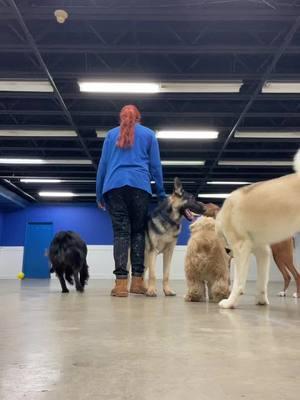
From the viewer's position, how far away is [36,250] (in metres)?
17.8

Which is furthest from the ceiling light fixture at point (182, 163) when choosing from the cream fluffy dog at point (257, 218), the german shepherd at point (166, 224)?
the cream fluffy dog at point (257, 218)

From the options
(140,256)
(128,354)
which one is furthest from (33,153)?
(128,354)

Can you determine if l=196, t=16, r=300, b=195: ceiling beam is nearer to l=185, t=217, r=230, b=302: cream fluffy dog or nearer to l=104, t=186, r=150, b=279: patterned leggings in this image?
l=104, t=186, r=150, b=279: patterned leggings

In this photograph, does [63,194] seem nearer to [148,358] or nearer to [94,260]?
[94,260]

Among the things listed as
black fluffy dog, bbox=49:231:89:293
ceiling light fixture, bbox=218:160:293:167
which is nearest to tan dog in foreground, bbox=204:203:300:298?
black fluffy dog, bbox=49:231:89:293

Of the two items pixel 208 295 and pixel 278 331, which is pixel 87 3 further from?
pixel 278 331

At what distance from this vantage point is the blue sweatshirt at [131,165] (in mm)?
3699

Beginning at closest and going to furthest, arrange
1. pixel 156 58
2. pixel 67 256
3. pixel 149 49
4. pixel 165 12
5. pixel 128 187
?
1. pixel 128 187
2. pixel 67 256
3. pixel 165 12
4. pixel 149 49
5. pixel 156 58

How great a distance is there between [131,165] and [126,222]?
0.52m

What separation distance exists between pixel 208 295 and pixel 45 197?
16.3 metres

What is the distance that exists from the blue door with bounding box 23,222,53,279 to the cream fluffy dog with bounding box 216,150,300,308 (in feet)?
48.9

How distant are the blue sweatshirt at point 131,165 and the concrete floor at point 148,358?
5.73ft

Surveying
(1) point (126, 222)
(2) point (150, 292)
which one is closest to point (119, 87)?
(1) point (126, 222)

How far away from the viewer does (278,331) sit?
5.84 ft
